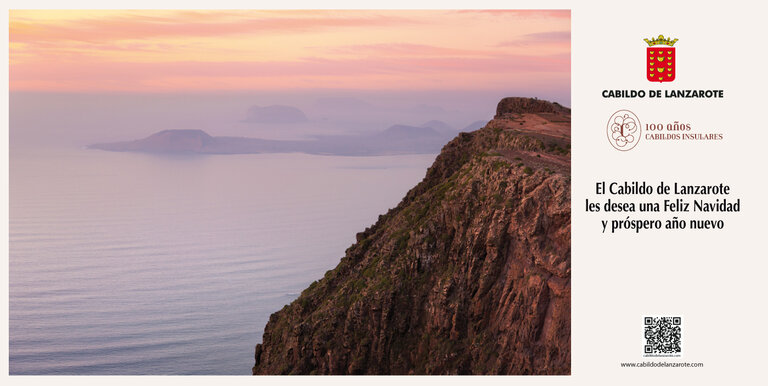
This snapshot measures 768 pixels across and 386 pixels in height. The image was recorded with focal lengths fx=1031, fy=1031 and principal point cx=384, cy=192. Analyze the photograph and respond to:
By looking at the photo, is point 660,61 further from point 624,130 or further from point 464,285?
point 464,285

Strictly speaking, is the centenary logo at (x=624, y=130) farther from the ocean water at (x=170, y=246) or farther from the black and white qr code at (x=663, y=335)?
the ocean water at (x=170, y=246)

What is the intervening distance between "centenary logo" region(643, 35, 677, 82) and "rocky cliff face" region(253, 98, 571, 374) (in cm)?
682

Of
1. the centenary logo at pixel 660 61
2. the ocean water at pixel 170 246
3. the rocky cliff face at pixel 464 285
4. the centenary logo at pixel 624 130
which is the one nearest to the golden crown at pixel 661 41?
the centenary logo at pixel 660 61

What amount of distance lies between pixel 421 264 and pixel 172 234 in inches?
2542

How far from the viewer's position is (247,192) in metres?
123

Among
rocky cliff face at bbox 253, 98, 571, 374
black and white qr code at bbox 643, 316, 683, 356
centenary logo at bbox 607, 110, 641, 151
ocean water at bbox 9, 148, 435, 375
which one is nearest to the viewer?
black and white qr code at bbox 643, 316, 683, 356

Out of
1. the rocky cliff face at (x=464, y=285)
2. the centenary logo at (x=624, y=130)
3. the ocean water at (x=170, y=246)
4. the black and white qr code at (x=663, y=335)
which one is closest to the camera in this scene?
the black and white qr code at (x=663, y=335)

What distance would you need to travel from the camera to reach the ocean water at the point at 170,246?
6144 centimetres

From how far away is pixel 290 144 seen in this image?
115312 mm

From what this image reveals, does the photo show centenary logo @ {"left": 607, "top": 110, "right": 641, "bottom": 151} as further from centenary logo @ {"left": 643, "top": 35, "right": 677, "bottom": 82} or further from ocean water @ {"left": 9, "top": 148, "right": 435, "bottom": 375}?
ocean water @ {"left": 9, "top": 148, "right": 435, "bottom": 375}

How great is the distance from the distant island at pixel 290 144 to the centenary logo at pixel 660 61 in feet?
175

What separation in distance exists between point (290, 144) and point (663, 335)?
88.7m

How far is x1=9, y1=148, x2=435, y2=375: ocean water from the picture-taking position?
61.4 metres

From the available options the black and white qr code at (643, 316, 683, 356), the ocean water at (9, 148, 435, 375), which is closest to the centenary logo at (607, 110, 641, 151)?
the black and white qr code at (643, 316, 683, 356)
